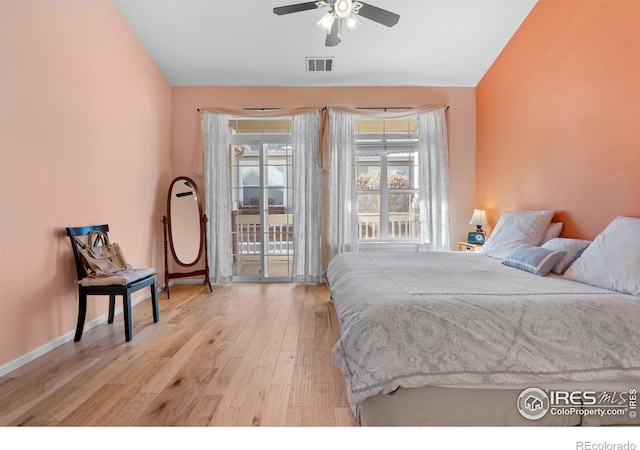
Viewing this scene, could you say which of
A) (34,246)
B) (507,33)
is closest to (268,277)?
(34,246)

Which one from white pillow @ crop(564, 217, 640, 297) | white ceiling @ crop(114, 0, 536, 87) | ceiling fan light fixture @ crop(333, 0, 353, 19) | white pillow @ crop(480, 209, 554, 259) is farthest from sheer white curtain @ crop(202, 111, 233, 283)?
white pillow @ crop(564, 217, 640, 297)

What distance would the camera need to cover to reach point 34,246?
2.33 metres

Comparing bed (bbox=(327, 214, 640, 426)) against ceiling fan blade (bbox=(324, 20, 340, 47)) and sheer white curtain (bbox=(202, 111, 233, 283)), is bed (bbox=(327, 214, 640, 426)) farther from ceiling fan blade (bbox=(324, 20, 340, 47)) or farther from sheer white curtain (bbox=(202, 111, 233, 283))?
sheer white curtain (bbox=(202, 111, 233, 283))

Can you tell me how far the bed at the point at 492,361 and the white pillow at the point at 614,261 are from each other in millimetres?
300

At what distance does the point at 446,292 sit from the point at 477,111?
388 centimetres

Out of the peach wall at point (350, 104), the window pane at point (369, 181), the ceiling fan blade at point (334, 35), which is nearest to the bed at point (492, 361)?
the ceiling fan blade at point (334, 35)

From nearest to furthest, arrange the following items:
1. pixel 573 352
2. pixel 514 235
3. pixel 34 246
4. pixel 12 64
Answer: pixel 573 352 < pixel 12 64 < pixel 34 246 < pixel 514 235

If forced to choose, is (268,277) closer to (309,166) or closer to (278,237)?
(278,237)

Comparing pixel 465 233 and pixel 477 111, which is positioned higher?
pixel 477 111

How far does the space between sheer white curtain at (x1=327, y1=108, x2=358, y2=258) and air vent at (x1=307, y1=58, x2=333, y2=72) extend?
0.52 metres

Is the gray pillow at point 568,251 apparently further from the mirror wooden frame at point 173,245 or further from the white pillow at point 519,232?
the mirror wooden frame at point 173,245

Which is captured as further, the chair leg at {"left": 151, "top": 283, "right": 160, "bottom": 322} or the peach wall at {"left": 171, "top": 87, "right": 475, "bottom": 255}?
the peach wall at {"left": 171, "top": 87, "right": 475, "bottom": 255}

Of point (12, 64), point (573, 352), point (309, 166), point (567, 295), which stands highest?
point (12, 64)

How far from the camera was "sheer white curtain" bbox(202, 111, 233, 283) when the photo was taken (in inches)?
180
